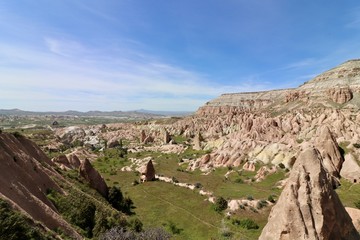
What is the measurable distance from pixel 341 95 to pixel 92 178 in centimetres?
12594

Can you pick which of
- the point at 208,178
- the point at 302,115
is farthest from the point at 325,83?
the point at 208,178

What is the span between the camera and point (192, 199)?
55.2 metres

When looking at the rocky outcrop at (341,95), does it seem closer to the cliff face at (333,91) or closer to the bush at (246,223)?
the cliff face at (333,91)

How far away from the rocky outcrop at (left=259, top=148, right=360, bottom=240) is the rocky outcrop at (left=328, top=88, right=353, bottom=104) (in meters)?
130

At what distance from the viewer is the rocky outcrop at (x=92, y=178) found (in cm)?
4975

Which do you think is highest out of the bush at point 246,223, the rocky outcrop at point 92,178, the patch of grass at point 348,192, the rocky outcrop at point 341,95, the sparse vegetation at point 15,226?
the rocky outcrop at point 341,95

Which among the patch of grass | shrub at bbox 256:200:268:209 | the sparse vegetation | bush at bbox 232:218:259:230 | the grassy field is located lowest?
the grassy field

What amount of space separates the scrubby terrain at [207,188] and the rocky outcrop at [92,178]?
6.7 inches

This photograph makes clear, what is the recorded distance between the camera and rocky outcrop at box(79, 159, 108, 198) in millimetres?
49750

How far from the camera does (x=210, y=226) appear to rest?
42031 mm

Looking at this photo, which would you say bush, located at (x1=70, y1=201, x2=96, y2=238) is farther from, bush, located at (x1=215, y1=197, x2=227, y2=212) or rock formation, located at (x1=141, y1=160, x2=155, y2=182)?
rock formation, located at (x1=141, y1=160, x2=155, y2=182)

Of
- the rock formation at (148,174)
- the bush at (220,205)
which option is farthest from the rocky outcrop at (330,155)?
the rock formation at (148,174)

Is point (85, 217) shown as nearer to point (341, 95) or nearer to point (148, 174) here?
point (148, 174)

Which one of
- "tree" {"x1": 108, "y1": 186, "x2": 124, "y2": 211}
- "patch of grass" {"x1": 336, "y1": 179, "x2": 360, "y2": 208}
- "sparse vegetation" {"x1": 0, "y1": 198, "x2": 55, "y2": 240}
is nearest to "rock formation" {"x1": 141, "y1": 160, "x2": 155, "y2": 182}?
"tree" {"x1": 108, "y1": 186, "x2": 124, "y2": 211}
